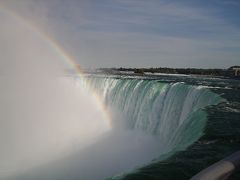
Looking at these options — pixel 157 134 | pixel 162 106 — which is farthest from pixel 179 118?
pixel 162 106

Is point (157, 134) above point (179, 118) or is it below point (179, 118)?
above

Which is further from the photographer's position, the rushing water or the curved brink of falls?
the curved brink of falls

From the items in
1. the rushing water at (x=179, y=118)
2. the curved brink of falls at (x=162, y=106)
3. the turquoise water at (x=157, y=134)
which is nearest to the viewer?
the rushing water at (x=179, y=118)

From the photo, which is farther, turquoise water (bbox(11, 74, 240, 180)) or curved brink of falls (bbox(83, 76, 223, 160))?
curved brink of falls (bbox(83, 76, 223, 160))

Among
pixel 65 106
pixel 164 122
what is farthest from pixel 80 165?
pixel 65 106

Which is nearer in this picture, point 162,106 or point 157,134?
point 157,134

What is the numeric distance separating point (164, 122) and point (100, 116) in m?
12.1

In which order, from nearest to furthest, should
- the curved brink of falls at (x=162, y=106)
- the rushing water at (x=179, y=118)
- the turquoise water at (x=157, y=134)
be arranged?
1. the rushing water at (x=179, y=118)
2. the turquoise water at (x=157, y=134)
3. the curved brink of falls at (x=162, y=106)

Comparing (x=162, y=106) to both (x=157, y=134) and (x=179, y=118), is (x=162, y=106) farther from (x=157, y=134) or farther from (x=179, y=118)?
(x=179, y=118)

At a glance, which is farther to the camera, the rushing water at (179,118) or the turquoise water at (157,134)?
the turquoise water at (157,134)

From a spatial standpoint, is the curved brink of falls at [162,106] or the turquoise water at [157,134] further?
the curved brink of falls at [162,106]

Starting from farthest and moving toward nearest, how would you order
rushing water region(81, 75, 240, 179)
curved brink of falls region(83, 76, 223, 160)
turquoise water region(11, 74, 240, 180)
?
curved brink of falls region(83, 76, 223, 160), turquoise water region(11, 74, 240, 180), rushing water region(81, 75, 240, 179)

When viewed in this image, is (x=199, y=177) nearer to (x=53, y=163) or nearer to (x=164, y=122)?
Answer: (x=53, y=163)

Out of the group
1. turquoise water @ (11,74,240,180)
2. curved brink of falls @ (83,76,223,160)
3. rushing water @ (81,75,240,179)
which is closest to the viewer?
rushing water @ (81,75,240,179)
